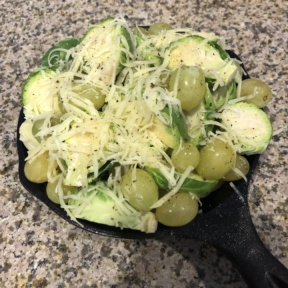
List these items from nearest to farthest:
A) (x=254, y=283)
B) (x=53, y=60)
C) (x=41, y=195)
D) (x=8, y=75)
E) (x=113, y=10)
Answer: (x=254, y=283) → (x=41, y=195) → (x=53, y=60) → (x=8, y=75) → (x=113, y=10)

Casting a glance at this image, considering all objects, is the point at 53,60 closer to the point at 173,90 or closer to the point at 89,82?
the point at 89,82

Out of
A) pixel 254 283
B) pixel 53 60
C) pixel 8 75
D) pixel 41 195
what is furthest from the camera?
pixel 8 75

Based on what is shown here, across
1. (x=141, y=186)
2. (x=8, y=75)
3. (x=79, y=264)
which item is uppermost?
(x=141, y=186)

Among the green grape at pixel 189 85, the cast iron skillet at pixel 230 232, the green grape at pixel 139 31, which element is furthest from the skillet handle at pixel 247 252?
the green grape at pixel 139 31

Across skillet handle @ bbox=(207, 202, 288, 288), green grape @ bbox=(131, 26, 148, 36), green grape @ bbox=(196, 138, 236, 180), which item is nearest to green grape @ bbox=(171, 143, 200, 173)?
green grape @ bbox=(196, 138, 236, 180)

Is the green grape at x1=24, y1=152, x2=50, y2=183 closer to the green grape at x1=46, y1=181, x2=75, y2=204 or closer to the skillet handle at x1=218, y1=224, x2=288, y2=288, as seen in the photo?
the green grape at x1=46, y1=181, x2=75, y2=204

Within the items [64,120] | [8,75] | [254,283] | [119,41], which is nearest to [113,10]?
[8,75]
